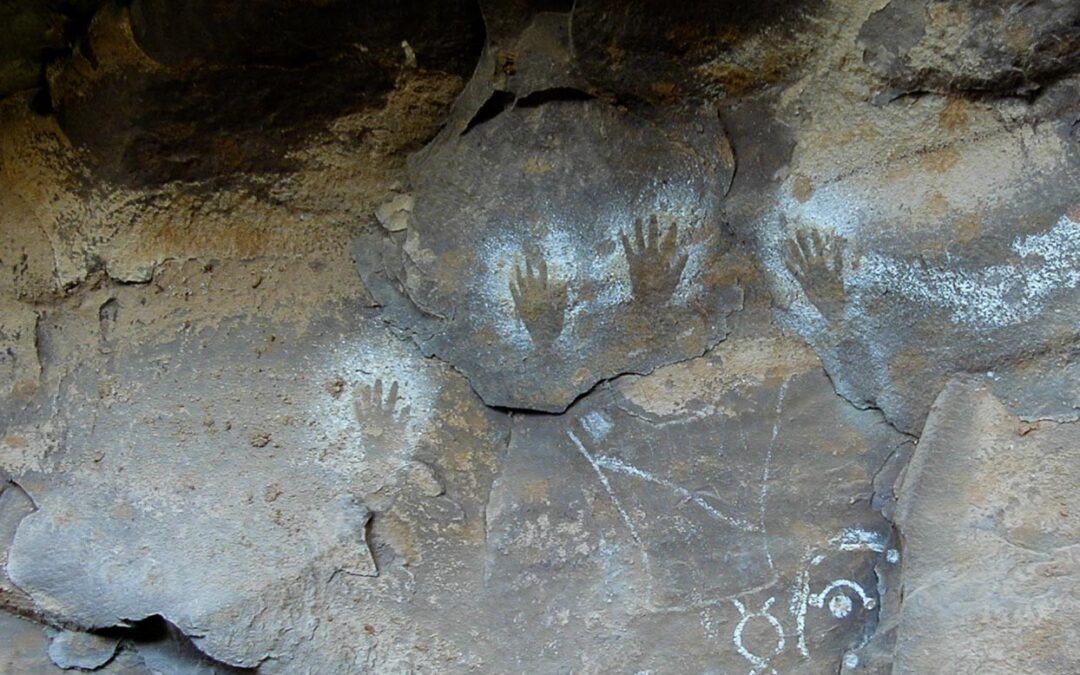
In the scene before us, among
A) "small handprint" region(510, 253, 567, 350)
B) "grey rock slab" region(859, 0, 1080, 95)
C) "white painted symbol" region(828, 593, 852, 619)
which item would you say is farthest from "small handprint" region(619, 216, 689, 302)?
"white painted symbol" region(828, 593, 852, 619)

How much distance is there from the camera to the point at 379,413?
1.78 metres

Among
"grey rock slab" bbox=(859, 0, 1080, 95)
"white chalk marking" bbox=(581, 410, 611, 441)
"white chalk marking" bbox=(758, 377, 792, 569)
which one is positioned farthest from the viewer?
"white chalk marking" bbox=(581, 410, 611, 441)

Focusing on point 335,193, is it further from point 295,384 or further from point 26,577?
point 26,577

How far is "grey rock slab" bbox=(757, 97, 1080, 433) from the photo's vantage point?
1.49 meters

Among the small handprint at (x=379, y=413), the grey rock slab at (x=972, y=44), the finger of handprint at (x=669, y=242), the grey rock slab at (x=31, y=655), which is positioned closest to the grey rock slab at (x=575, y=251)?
the finger of handprint at (x=669, y=242)

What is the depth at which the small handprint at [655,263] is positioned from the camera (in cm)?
171

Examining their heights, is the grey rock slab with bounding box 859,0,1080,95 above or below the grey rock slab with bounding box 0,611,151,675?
above

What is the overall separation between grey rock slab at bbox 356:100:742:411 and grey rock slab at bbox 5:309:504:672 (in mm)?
115

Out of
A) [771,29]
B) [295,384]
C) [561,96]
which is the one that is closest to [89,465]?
[295,384]

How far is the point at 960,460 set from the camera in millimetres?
1458

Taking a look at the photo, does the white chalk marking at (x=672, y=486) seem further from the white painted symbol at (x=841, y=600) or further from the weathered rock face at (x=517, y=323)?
the white painted symbol at (x=841, y=600)

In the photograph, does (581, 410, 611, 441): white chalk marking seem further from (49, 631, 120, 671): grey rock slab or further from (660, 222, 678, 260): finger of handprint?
(49, 631, 120, 671): grey rock slab

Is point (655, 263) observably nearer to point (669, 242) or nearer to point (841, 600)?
point (669, 242)

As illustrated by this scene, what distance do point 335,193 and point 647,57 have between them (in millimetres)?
552
